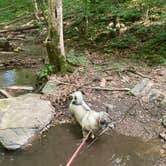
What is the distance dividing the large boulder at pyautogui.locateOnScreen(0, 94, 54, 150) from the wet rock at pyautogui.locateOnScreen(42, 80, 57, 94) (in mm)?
234

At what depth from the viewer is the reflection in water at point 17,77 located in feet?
29.7

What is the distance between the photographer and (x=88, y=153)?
17.9ft

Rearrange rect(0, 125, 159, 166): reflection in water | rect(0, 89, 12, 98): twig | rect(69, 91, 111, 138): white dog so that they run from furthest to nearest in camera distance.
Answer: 1. rect(0, 89, 12, 98): twig
2. rect(69, 91, 111, 138): white dog
3. rect(0, 125, 159, 166): reflection in water

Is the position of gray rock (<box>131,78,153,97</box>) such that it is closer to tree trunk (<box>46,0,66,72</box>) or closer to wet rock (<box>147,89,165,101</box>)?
wet rock (<box>147,89,165,101</box>)

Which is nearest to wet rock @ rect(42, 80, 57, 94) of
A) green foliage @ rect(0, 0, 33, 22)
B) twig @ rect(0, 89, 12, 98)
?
twig @ rect(0, 89, 12, 98)

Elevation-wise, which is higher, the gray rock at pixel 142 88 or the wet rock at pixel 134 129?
the gray rock at pixel 142 88

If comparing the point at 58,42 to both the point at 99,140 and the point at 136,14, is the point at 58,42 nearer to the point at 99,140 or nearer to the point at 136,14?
the point at 99,140

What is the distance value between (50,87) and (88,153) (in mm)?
2389

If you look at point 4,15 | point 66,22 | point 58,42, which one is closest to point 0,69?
point 58,42

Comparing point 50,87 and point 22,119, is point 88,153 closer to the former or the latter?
point 22,119

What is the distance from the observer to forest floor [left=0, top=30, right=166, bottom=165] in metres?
6.16

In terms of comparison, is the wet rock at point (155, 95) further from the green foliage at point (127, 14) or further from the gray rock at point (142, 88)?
the green foliage at point (127, 14)

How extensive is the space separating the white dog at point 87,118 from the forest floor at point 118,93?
0.51 m

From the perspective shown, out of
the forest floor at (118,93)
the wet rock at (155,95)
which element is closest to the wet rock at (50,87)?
the forest floor at (118,93)
